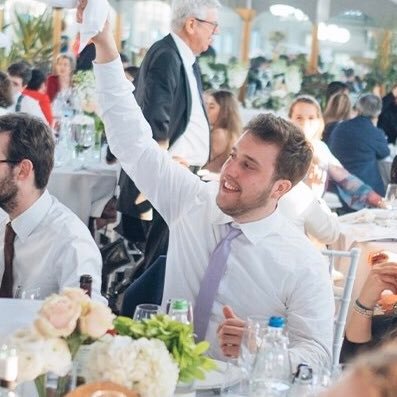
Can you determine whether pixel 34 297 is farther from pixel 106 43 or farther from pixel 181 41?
pixel 181 41

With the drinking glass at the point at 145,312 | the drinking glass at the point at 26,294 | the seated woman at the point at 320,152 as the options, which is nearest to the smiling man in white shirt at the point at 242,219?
the drinking glass at the point at 26,294

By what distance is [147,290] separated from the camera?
321 centimetres

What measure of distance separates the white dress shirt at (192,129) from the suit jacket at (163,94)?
0.11ft

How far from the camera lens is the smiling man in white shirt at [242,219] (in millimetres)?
2984

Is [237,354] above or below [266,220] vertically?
below

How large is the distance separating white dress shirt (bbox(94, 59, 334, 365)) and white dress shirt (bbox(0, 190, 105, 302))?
0.75ft

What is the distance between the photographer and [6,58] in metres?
11.0

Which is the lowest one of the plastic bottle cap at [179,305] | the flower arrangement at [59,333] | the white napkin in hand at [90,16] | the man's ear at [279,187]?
the plastic bottle cap at [179,305]

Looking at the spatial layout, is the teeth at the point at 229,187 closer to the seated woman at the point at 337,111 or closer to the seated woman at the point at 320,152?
the seated woman at the point at 320,152

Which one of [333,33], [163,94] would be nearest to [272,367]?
[163,94]

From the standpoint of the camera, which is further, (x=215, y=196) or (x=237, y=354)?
(x=215, y=196)

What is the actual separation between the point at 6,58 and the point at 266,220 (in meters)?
8.33

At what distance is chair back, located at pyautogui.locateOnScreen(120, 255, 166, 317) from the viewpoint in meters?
3.18

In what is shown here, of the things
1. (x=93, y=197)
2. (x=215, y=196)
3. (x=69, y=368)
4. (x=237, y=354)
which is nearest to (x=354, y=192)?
(x=93, y=197)
